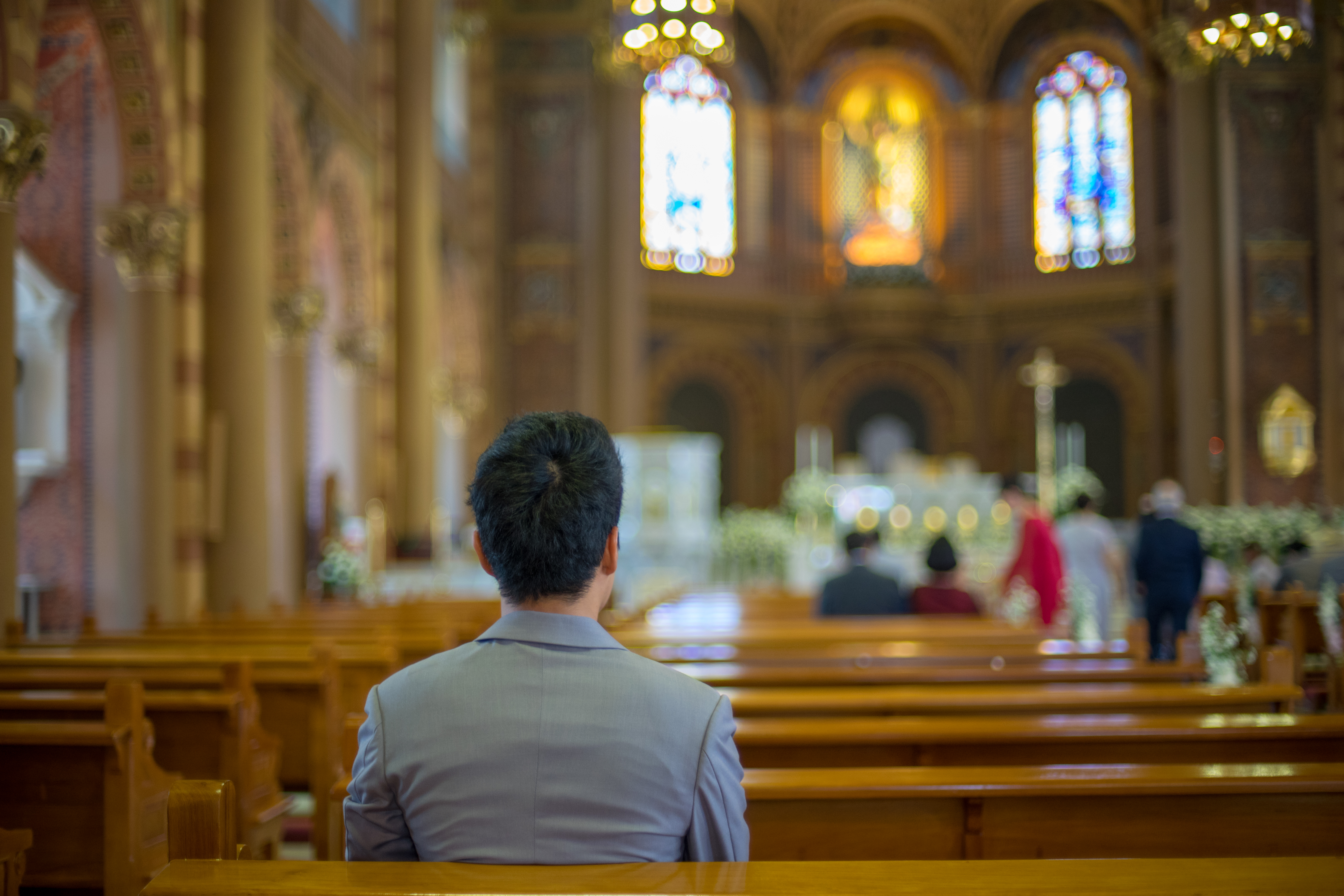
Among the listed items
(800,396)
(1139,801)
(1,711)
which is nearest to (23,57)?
(1,711)

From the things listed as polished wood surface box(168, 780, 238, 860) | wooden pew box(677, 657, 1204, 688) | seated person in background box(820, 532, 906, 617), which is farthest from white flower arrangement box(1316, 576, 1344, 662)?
polished wood surface box(168, 780, 238, 860)

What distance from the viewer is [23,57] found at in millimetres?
7008

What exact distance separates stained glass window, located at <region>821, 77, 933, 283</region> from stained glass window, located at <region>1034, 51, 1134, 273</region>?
7.18 feet

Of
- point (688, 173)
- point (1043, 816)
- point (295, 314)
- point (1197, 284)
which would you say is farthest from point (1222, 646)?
point (688, 173)

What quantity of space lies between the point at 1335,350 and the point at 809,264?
9.00 meters

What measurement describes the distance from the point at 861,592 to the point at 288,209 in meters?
7.73

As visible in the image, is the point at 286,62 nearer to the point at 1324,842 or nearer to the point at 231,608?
the point at 231,608

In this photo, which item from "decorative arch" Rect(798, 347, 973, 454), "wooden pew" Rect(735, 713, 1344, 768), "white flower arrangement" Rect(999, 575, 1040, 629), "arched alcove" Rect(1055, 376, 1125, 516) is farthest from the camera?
"decorative arch" Rect(798, 347, 973, 454)

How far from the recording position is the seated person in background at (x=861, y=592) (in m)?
6.51

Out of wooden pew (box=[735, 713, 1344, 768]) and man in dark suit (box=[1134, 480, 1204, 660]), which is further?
man in dark suit (box=[1134, 480, 1204, 660])

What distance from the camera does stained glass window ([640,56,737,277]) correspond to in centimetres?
2155

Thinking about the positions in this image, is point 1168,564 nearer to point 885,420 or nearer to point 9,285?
point 9,285

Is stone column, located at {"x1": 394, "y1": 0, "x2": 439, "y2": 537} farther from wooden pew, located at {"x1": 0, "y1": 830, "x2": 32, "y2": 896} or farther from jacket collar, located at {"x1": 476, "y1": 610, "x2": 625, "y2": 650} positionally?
jacket collar, located at {"x1": 476, "y1": 610, "x2": 625, "y2": 650}

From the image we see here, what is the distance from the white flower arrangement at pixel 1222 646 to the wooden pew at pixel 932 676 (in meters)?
1.40
